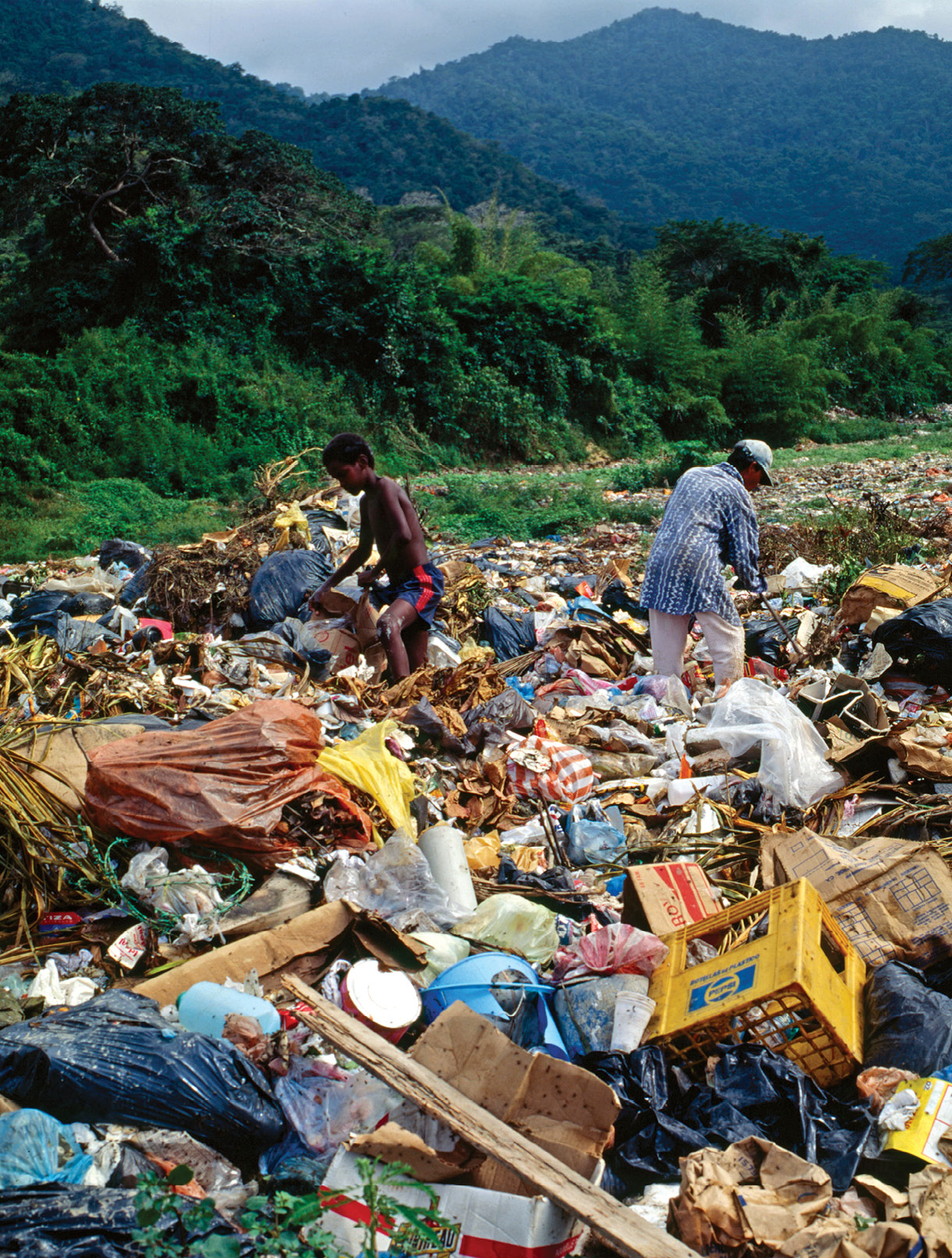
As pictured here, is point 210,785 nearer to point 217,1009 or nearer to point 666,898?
point 217,1009

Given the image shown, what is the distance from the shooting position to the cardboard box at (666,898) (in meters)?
2.34

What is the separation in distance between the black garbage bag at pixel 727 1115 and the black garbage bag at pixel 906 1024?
149 millimetres

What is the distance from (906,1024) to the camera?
1.94 metres

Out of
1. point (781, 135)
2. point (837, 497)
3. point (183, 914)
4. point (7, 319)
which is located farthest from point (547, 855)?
point (781, 135)

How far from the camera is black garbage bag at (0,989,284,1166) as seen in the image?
1779mm

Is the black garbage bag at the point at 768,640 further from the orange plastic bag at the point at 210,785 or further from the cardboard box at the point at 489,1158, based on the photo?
the cardboard box at the point at 489,1158

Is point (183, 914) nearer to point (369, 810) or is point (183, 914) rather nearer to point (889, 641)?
point (369, 810)

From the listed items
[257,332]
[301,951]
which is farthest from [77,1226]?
[257,332]

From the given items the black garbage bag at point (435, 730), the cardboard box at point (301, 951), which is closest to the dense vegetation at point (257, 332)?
the black garbage bag at point (435, 730)

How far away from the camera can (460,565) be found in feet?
19.1

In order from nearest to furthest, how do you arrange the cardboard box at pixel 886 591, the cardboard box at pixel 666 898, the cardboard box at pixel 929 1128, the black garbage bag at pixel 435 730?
the cardboard box at pixel 929 1128
the cardboard box at pixel 666 898
the black garbage bag at pixel 435 730
the cardboard box at pixel 886 591

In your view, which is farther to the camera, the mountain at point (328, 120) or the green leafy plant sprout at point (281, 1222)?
the mountain at point (328, 120)

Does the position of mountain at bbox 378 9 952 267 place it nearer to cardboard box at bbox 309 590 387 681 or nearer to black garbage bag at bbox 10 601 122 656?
cardboard box at bbox 309 590 387 681

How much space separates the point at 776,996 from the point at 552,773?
160cm
